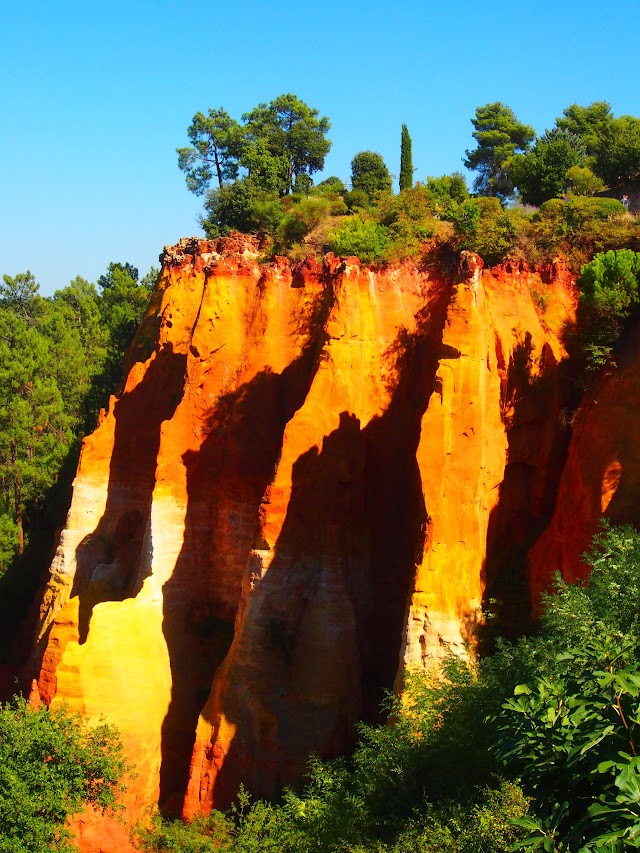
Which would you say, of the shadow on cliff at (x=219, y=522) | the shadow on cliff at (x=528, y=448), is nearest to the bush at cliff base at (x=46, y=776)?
the shadow on cliff at (x=219, y=522)

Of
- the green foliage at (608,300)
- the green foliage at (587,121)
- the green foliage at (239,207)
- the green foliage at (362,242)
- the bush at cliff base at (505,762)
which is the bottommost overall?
the bush at cliff base at (505,762)

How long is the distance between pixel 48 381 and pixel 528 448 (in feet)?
66.1

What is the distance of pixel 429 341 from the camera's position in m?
17.1

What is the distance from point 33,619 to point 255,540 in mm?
13658

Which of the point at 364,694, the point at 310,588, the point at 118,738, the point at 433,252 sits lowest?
the point at 118,738

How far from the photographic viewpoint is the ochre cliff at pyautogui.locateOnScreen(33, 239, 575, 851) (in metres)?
14.5

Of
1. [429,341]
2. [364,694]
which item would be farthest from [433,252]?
[364,694]

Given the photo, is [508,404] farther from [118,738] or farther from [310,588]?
[118,738]

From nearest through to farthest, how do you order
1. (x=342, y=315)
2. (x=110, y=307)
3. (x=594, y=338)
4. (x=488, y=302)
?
(x=594, y=338) → (x=488, y=302) → (x=342, y=315) → (x=110, y=307)

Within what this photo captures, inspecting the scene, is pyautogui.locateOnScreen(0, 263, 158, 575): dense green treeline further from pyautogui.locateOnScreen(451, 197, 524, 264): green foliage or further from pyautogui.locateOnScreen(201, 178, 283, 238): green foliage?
pyautogui.locateOnScreen(451, 197, 524, 264): green foliage

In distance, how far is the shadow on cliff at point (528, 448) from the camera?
15.2 meters

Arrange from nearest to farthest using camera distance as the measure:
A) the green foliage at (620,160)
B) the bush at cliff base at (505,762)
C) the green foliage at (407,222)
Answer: the bush at cliff base at (505,762) < the green foliage at (407,222) < the green foliage at (620,160)

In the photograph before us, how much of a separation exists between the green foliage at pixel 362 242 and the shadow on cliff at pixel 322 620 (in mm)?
4905

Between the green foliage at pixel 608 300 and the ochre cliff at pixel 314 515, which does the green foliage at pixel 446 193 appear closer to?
the ochre cliff at pixel 314 515
